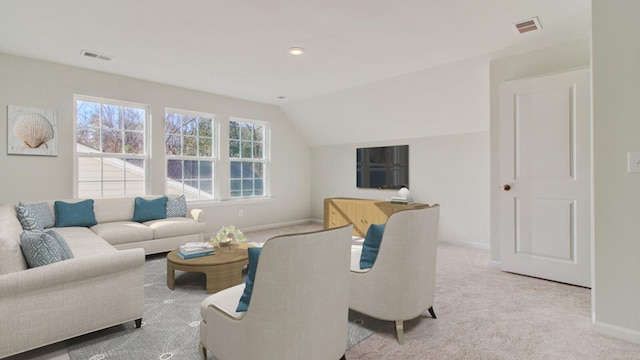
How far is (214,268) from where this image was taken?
289 centimetres

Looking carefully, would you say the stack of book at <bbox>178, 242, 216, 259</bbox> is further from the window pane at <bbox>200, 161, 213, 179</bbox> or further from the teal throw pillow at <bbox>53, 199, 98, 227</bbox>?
the window pane at <bbox>200, 161, 213, 179</bbox>

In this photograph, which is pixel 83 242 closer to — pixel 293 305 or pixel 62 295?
pixel 62 295

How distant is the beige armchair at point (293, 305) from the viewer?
135cm

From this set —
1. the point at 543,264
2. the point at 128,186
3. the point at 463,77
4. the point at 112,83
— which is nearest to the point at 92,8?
the point at 112,83

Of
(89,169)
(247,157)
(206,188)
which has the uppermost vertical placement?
(247,157)

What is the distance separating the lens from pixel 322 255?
1.44m

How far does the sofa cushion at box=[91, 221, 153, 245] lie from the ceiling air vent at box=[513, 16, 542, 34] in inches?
180

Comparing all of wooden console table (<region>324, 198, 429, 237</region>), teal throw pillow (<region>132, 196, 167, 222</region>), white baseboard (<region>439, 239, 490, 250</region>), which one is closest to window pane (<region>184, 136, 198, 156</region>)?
teal throw pillow (<region>132, 196, 167, 222</region>)

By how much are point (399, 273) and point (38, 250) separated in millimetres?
2254

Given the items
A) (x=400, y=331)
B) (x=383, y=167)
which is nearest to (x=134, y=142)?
(x=383, y=167)

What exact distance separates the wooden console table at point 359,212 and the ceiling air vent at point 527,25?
2.56 metres

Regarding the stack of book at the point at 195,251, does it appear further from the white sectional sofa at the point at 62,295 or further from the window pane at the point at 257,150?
the window pane at the point at 257,150

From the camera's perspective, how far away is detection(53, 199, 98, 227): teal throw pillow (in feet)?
12.3

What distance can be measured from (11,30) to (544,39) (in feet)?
17.2
